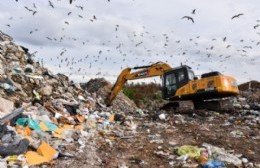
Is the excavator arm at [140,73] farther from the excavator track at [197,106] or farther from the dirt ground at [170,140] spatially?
the dirt ground at [170,140]

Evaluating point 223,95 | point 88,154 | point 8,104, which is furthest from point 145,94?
point 88,154

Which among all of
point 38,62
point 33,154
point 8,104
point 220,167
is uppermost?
point 38,62

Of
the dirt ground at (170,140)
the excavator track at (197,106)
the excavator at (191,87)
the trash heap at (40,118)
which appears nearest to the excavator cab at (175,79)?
the excavator at (191,87)

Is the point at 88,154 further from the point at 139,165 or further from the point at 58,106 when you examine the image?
the point at 58,106

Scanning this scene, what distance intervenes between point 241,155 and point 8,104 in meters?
4.89

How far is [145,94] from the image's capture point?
23.7 meters

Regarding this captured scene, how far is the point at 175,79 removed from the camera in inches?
565

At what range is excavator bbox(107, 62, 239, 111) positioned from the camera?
539 inches

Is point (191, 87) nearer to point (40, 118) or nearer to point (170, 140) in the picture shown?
point (170, 140)

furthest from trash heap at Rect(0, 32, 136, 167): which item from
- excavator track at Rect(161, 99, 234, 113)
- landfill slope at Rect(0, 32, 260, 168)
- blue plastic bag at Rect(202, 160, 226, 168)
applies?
excavator track at Rect(161, 99, 234, 113)

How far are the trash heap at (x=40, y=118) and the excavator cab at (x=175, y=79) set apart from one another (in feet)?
8.37

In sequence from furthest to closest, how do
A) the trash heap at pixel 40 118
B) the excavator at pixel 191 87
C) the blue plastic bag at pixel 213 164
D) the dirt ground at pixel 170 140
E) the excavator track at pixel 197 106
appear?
the excavator track at pixel 197 106 → the excavator at pixel 191 87 → the dirt ground at pixel 170 140 → the blue plastic bag at pixel 213 164 → the trash heap at pixel 40 118

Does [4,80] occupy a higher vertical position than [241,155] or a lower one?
higher

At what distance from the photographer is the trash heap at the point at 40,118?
624cm
